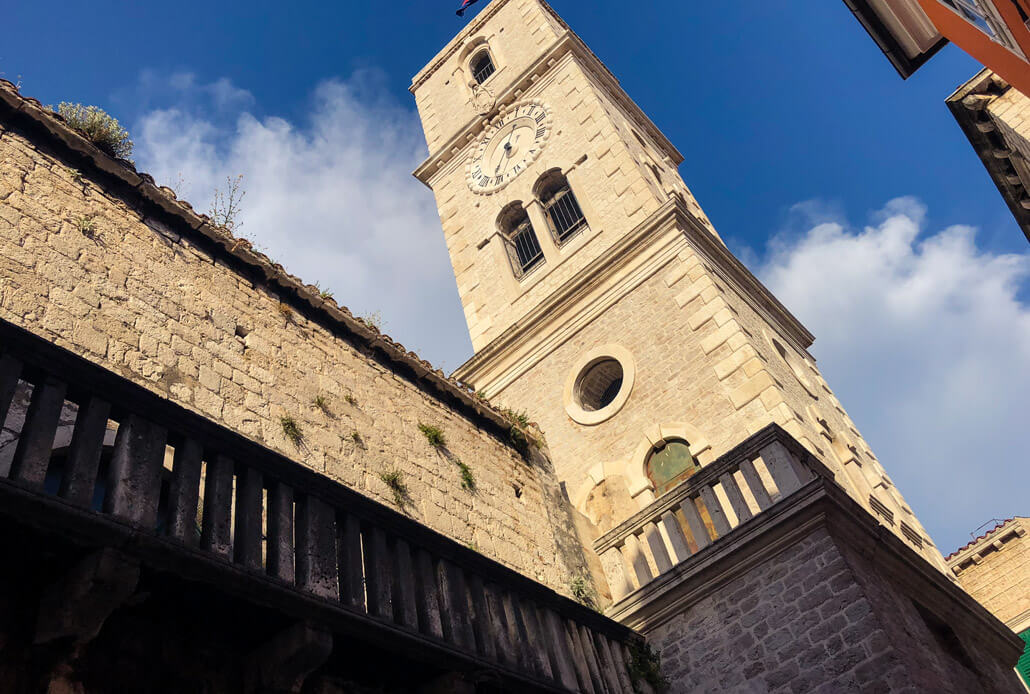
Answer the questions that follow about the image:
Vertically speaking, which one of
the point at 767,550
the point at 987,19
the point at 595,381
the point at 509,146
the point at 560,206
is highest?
the point at 509,146

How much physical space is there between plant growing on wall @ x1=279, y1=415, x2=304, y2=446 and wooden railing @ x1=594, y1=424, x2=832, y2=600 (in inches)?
163

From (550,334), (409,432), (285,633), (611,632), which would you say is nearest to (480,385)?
(550,334)

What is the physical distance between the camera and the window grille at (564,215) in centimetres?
1684

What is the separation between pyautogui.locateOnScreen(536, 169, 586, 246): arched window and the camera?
55.5 feet

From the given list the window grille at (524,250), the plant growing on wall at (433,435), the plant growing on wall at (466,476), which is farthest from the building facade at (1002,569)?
the plant growing on wall at (433,435)

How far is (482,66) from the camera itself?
2353 centimetres

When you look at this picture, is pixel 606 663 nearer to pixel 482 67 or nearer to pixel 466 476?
pixel 466 476

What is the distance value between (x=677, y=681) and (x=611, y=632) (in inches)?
38.5

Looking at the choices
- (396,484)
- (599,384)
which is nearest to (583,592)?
(396,484)

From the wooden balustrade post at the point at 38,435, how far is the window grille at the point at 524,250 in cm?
1312

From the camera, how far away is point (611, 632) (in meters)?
8.42

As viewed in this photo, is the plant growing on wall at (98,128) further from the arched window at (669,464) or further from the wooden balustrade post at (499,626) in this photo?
the arched window at (669,464)

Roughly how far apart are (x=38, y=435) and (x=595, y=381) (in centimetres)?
1062

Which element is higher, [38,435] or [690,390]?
[690,390]
